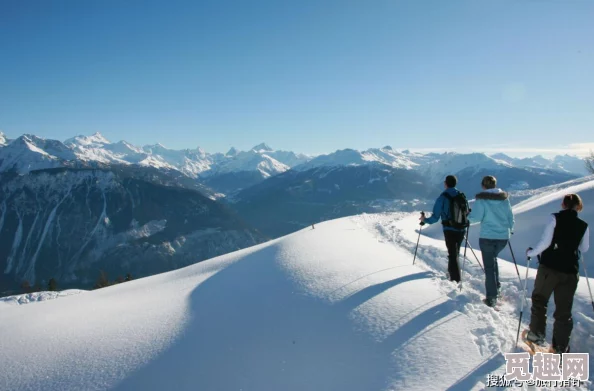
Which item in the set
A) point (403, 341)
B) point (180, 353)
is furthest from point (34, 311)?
point (403, 341)

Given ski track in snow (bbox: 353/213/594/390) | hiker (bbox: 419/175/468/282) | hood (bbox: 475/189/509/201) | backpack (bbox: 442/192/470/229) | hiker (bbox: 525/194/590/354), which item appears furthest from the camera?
hiker (bbox: 419/175/468/282)

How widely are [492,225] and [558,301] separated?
8.51 ft

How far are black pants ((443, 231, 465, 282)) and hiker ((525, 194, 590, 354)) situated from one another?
3.16m

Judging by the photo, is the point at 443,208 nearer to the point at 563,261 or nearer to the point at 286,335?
the point at 563,261

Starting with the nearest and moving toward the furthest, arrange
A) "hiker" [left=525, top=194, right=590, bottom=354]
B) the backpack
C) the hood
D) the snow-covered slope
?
the snow-covered slope
"hiker" [left=525, top=194, right=590, bottom=354]
the hood
the backpack

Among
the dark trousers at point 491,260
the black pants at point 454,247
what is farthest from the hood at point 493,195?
the black pants at point 454,247

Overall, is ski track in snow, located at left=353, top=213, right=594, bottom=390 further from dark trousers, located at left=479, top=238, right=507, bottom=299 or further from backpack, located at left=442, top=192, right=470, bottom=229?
backpack, located at left=442, top=192, right=470, bottom=229

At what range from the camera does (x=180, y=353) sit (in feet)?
23.6

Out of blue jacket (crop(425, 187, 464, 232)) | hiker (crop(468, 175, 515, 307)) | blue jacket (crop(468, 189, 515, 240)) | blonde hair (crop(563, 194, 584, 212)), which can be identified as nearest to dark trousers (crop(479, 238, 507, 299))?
hiker (crop(468, 175, 515, 307))

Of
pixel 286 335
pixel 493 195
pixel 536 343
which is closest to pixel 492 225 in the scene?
pixel 493 195

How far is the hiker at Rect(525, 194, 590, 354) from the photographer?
6789 millimetres

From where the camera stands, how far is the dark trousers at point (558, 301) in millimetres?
6797

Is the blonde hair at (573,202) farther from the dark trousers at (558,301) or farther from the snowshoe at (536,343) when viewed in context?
the snowshoe at (536,343)

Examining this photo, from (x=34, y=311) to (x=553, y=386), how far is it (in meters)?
14.8
